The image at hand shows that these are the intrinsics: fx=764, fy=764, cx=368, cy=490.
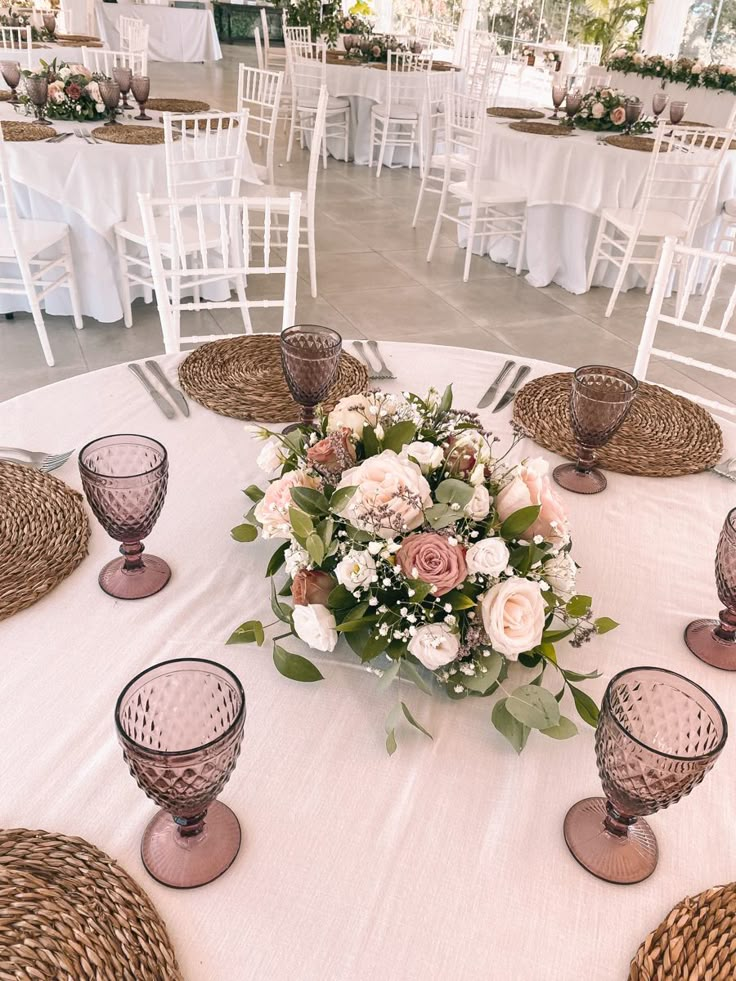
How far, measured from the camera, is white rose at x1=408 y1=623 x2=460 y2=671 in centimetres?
75

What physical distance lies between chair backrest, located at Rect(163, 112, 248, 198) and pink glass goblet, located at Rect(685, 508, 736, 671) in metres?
2.69

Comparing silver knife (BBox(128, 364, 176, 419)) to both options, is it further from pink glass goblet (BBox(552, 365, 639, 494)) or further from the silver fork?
pink glass goblet (BBox(552, 365, 639, 494))

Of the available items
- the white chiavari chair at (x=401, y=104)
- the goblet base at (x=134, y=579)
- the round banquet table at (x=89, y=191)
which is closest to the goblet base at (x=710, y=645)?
the goblet base at (x=134, y=579)

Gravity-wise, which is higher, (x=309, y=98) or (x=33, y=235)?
→ (x=309, y=98)

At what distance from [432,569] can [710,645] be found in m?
0.40

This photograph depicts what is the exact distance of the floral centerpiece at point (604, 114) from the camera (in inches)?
177

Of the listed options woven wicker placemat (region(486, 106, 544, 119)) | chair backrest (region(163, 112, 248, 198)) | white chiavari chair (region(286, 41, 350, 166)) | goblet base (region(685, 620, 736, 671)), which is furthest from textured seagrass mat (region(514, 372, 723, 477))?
white chiavari chair (region(286, 41, 350, 166))

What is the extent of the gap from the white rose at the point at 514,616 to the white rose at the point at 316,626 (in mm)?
164

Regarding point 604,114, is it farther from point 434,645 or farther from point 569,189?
point 434,645

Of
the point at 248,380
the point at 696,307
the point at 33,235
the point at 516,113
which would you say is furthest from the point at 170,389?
the point at 516,113

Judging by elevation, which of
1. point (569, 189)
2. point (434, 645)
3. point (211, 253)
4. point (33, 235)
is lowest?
point (211, 253)

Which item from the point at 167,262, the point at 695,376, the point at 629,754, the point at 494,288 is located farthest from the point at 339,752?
the point at 494,288

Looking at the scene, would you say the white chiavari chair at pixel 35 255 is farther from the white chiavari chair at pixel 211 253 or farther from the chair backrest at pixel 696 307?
the chair backrest at pixel 696 307

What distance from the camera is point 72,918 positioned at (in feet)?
1.93
